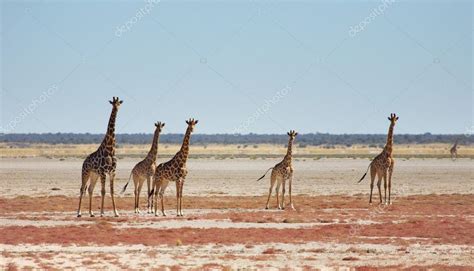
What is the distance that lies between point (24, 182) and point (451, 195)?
2189cm

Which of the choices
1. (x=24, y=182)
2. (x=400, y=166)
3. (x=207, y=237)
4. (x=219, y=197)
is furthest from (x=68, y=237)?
(x=400, y=166)

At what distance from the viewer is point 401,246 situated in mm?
22781

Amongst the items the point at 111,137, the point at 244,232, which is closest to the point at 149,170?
the point at 111,137

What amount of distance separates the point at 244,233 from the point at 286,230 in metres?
1.36

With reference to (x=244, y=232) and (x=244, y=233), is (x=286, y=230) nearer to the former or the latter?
(x=244, y=232)

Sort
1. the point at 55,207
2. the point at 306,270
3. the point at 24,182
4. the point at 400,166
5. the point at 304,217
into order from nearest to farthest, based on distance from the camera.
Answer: the point at 306,270
the point at 304,217
the point at 55,207
the point at 24,182
the point at 400,166

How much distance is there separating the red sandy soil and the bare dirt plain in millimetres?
26

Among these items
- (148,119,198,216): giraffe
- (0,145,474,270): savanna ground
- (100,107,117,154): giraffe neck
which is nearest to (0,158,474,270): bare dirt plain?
(0,145,474,270): savanna ground

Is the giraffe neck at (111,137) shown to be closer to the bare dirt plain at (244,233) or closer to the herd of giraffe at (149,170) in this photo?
the herd of giraffe at (149,170)

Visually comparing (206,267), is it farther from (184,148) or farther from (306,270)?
(184,148)

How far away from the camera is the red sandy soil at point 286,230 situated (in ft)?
77.7

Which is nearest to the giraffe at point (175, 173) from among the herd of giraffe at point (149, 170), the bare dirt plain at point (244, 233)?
the herd of giraffe at point (149, 170)

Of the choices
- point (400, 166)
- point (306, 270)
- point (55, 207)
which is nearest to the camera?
point (306, 270)

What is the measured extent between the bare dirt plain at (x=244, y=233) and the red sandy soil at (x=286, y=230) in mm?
26
